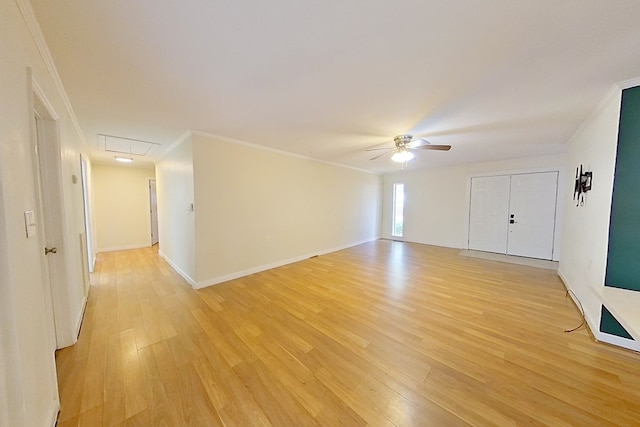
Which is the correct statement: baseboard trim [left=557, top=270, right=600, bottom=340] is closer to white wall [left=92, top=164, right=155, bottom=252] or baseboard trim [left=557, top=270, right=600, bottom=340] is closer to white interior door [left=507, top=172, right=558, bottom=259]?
white interior door [left=507, top=172, right=558, bottom=259]

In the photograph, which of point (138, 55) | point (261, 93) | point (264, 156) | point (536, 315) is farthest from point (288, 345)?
point (264, 156)

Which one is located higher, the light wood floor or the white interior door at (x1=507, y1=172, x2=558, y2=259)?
the white interior door at (x1=507, y1=172, x2=558, y2=259)

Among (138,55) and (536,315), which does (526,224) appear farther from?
(138,55)

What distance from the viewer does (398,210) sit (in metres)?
7.45

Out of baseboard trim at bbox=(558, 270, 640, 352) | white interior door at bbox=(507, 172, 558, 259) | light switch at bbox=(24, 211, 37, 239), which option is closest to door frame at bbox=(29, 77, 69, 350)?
light switch at bbox=(24, 211, 37, 239)

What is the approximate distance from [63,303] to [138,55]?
2301 millimetres

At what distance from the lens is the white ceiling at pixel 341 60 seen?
124 centimetres

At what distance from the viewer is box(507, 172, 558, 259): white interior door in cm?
487

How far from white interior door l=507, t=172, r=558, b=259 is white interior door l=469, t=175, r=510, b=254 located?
13 cm

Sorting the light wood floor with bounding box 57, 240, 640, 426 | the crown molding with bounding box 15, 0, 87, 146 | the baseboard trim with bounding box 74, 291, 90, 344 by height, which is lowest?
the light wood floor with bounding box 57, 240, 640, 426

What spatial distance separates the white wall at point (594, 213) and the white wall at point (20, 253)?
12.8 ft

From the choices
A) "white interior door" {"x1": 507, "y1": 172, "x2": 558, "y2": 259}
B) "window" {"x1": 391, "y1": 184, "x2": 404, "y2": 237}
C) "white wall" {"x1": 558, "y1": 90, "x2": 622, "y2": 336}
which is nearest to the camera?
"white wall" {"x1": 558, "y1": 90, "x2": 622, "y2": 336}

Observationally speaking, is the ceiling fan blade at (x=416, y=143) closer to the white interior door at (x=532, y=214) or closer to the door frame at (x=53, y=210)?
the white interior door at (x=532, y=214)

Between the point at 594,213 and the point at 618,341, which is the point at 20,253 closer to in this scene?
the point at 618,341
